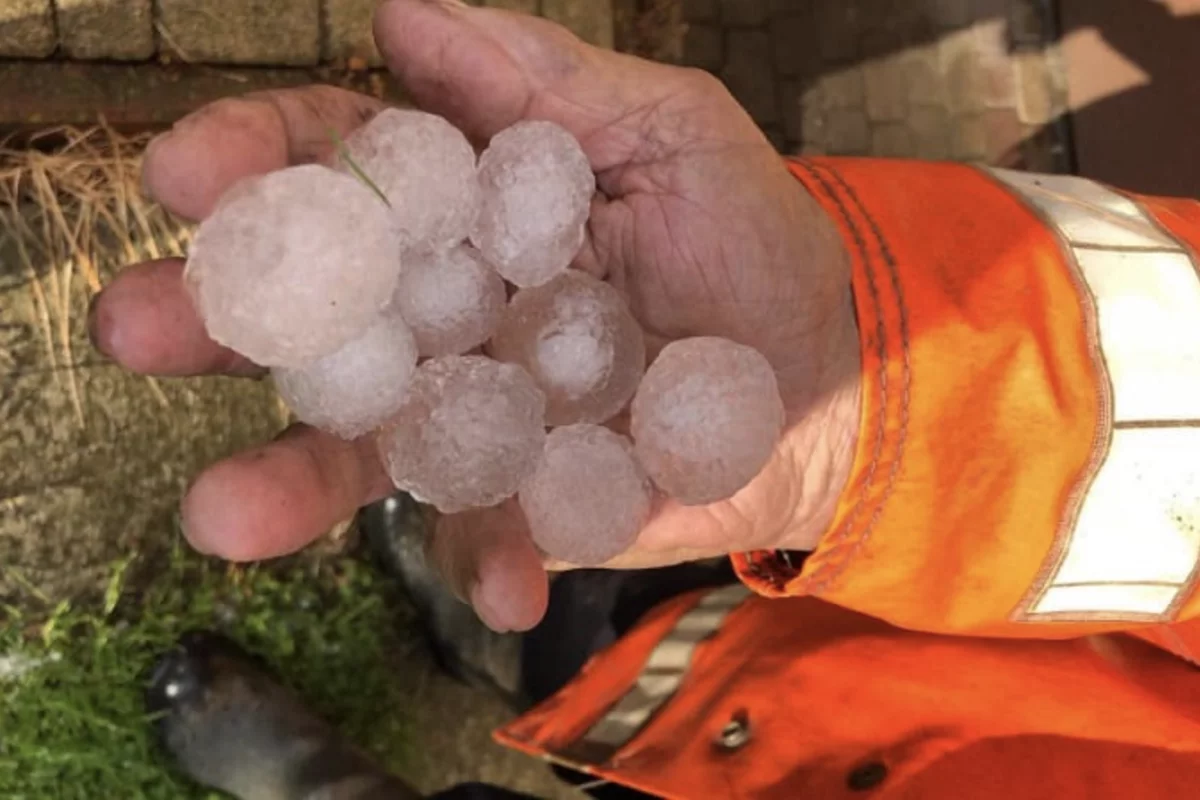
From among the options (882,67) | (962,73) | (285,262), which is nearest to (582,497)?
(285,262)

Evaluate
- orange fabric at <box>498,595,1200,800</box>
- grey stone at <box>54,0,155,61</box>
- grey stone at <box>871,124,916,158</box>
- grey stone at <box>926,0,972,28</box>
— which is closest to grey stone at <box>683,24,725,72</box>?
grey stone at <box>871,124,916,158</box>

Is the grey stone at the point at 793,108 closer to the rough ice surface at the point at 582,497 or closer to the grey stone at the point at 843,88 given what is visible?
the grey stone at the point at 843,88

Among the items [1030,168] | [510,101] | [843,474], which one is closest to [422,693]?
[843,474]

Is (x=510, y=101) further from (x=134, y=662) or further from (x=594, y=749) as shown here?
(x=134, y=662)

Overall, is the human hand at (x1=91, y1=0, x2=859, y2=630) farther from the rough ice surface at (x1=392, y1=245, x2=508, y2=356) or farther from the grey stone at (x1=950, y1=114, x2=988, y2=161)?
the grey stone at (x1=950, y1=114, x2=988, y2=161)

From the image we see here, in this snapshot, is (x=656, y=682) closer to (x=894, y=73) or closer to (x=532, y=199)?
(x=532, y=199)
